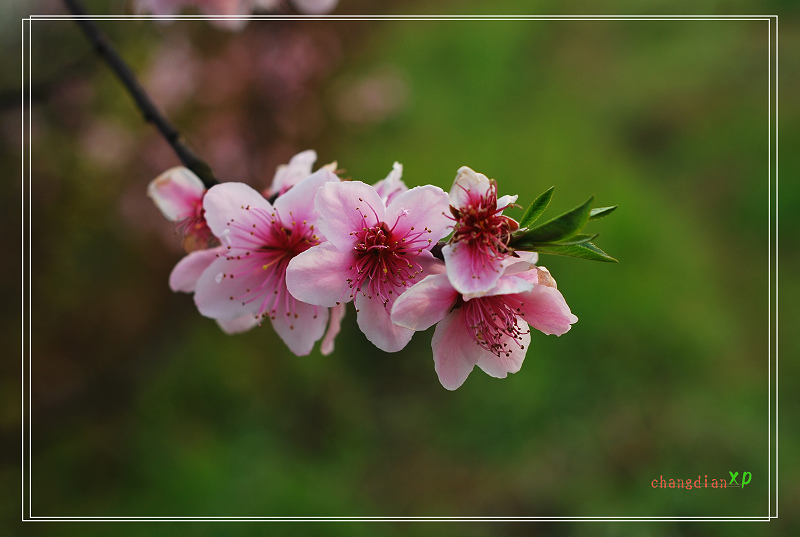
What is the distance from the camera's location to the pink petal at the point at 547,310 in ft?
1.64

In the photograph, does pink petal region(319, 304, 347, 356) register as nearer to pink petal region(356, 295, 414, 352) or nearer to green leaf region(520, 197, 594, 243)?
pink petal region(356, 295, 414, 352)

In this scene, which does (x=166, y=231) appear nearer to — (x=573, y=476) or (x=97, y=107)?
(x=97, y=107)

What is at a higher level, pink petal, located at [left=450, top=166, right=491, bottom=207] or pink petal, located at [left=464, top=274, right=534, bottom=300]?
pink petal, located at [left=450, top=166, right=491, bottom=207]

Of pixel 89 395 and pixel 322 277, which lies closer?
pixel 322 277

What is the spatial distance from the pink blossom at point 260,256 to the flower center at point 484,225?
6.0 inches

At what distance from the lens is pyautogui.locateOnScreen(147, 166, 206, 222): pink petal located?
2.21 ft

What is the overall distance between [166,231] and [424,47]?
1.83 metres

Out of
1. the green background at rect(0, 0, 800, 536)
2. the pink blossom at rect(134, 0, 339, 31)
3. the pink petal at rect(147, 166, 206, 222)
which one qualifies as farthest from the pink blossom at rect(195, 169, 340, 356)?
the green background at rect(0, 0, 800, 536)

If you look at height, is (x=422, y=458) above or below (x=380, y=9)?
below

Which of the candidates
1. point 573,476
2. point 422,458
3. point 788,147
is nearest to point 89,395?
point 422,458

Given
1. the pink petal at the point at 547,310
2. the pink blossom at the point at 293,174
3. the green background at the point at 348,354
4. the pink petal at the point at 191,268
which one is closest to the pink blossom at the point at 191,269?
the pink petal at the point at 191,268

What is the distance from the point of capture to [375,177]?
8.84 ft

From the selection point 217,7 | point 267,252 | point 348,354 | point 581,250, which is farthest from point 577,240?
point 348,354

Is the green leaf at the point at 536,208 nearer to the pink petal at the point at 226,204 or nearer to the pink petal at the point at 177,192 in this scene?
the pink petal at the point at 226,204
